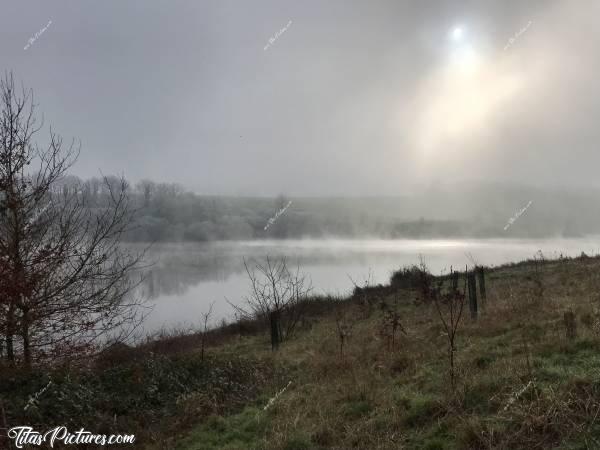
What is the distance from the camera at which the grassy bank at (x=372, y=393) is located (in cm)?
500

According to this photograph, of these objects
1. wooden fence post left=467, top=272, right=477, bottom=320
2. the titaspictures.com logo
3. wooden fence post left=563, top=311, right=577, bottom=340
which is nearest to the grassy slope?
wooden fence post left=563, top=311, right=577, bottom=340

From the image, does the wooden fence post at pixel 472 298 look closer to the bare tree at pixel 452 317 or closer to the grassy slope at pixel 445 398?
the bare tree at pixel 452 317

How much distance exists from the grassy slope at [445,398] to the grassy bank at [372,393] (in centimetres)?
2

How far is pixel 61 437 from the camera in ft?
22.3

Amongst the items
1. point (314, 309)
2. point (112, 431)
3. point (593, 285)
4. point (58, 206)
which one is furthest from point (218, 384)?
point (314, 309)

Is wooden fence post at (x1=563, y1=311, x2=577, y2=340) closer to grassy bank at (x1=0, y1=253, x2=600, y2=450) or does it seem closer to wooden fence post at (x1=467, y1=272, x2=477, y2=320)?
grassy bank at (x1=0, y1=253, x2=600, y2=450)

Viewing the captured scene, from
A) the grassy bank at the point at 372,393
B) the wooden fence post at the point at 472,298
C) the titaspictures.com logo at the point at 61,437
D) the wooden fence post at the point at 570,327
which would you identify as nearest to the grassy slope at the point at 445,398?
the grassy bank at the point at 372,393

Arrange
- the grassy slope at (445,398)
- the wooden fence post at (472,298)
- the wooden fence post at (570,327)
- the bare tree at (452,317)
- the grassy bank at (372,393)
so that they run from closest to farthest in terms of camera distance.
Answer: the grassy slope at (445,398)
the grassy bank at (372,393)
the bare tree at (452,317)
the wooden fence post at (570,327)
the wooden fence post at (472,298)

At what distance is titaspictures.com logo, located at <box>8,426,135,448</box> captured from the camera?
6.51 metres

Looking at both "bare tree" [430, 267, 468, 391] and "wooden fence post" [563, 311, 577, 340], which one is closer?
"bare tree" [430, 267, 468, 391]

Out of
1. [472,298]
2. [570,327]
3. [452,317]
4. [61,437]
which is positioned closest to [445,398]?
[570,327]

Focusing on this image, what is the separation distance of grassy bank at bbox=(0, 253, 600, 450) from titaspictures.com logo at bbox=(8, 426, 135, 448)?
19 centimetres

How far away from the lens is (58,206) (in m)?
11.3

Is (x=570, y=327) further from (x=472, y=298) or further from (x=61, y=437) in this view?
(x=61, y=437)
